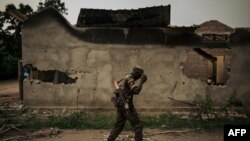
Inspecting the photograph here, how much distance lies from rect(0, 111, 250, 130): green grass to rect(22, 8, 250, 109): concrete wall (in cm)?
81

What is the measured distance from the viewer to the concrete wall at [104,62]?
34.5ft

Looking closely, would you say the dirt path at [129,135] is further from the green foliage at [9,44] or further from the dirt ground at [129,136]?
the green foliage at [9,44]

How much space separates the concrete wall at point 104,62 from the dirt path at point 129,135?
212 centimetres

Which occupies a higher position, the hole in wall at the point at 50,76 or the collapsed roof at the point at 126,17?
the collapsed roof at the point at 126,17

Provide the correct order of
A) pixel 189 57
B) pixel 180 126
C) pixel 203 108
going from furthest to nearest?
pixel 189 57, pixel 203 108, pixel 180 126

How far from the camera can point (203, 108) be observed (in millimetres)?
10109

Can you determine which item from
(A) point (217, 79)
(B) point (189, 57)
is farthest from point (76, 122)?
(A) point (217, 79)

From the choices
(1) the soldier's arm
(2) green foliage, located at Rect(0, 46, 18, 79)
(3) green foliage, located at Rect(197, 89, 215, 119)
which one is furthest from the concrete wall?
(2) green foliage, located at Rect(0, 46, 18, 79)

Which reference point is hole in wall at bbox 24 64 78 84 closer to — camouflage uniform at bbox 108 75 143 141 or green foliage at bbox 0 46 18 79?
camouflage uniform at bbox 108 75 143 141

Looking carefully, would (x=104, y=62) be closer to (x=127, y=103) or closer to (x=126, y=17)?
(x=126, y=17)

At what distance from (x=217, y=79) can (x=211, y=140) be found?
10075mm

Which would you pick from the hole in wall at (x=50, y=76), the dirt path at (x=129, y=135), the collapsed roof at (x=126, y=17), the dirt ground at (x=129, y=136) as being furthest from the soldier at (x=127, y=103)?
the hole in wall at (x=50, y=76)

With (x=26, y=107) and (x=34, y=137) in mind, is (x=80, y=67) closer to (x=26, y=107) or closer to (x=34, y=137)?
(x=26, y=107)

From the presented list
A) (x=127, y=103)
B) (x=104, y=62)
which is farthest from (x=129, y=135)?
(x=104, y=62)
